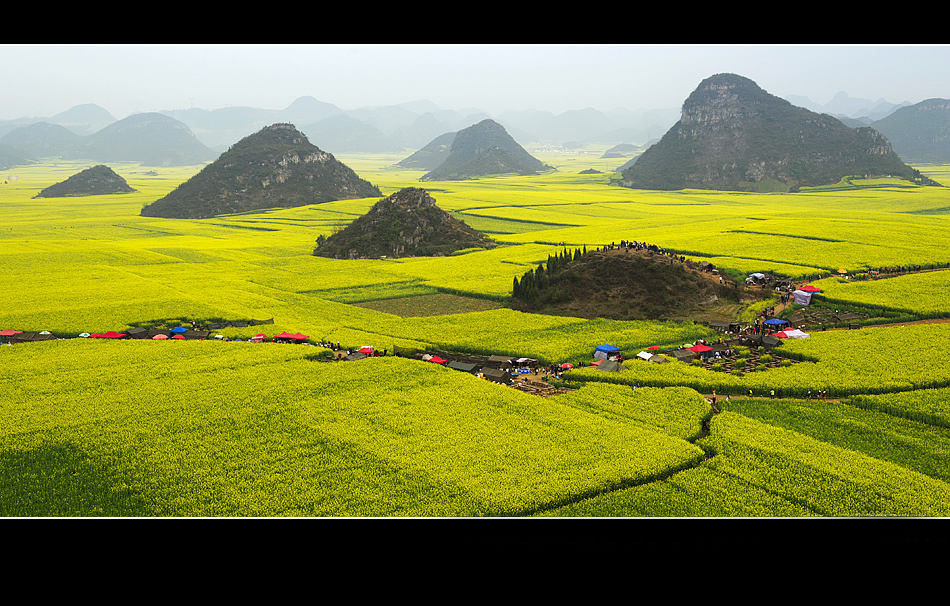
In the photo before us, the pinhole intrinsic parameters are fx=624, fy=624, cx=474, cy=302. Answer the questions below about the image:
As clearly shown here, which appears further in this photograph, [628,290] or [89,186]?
[89,186]

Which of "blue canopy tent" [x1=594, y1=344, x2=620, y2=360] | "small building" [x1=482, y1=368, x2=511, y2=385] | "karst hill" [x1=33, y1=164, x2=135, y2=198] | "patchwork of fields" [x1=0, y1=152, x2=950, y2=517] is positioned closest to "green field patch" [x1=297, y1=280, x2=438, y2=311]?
"patchwork of fields" [x1=0, y1=152, x2=950, y2=517]

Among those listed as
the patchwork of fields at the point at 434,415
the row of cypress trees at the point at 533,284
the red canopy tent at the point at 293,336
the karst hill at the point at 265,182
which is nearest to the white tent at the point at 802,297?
the patchwork of fields at the point at 434,415

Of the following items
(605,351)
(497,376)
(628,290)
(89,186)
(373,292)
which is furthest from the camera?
(89,186)

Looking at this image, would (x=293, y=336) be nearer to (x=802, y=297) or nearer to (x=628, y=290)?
(x=628, y=290)

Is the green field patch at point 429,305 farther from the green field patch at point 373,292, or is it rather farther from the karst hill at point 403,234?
the karst hill at point 403,234

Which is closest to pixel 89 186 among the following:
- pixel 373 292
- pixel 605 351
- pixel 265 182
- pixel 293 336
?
pixel 265 182

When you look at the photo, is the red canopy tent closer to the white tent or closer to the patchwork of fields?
the patchwork of fields

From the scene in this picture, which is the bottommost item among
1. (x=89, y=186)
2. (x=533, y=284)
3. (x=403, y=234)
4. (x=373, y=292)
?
(x=373, y=292)

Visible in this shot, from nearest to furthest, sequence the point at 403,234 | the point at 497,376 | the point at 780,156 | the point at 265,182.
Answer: the point at 497,376 < the point at 403,234 < the point at 265,182 < the point at 780,156
